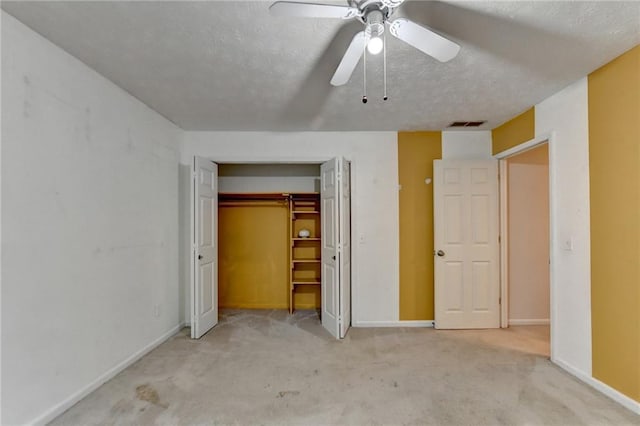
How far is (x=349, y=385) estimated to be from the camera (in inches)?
94.3

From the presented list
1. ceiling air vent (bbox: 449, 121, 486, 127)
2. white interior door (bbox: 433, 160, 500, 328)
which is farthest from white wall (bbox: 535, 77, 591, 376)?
white interior door (bbox: 433, 160, 500, 328)

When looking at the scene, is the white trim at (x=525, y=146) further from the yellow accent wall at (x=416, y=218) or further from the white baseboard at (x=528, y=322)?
the white baseboard at (x=528, y=322)

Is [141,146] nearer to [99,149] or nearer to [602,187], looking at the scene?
[99,149]

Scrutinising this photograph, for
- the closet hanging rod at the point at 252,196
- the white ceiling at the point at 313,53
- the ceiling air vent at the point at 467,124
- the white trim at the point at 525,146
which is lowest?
the closet hanging rod at the point at 252,196

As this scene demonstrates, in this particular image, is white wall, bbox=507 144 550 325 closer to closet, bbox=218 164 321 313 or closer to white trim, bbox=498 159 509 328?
white trim, bbox=498 159 509 328

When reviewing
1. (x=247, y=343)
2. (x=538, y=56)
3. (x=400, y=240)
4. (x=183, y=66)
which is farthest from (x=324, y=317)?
(x=538, y=56)

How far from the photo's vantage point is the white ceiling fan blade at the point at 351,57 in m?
1.56

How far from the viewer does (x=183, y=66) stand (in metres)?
2.24

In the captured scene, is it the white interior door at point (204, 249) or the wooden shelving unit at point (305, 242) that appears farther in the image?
the wooden shelving unit at point (305, 242)

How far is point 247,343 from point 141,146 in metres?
2.25

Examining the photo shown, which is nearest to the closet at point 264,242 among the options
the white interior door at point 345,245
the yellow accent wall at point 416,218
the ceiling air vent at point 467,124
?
the white interior door at point 345,245

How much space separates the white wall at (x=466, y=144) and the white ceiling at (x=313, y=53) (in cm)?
63

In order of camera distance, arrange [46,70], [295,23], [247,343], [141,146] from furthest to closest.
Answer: [247,343], [141,146], [46,70], [295,23]

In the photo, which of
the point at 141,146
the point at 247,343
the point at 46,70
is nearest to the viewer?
the point at 46,70
